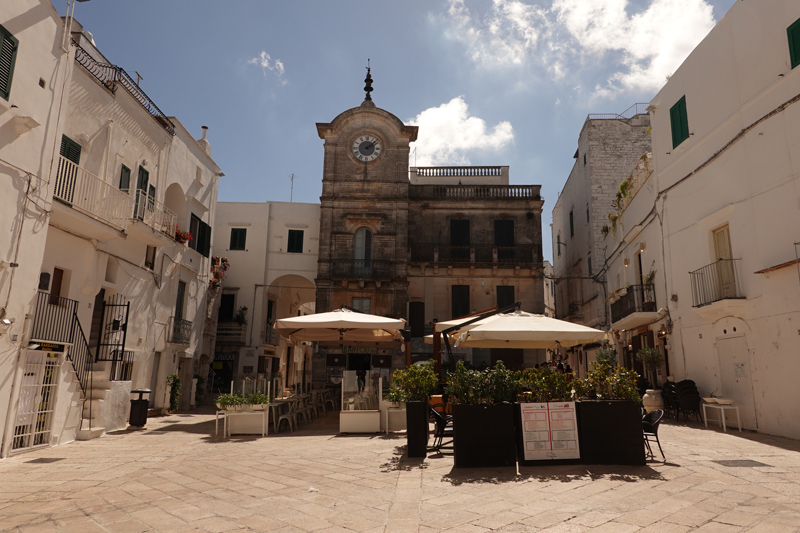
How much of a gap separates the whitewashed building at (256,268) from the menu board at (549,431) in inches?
780

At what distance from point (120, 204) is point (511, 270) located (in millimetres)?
18183

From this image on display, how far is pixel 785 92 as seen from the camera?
10492 mm

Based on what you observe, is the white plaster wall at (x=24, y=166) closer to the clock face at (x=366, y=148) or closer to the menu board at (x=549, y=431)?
the menu board at (x=549, y=431)

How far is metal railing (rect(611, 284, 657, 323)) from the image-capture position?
16.4 metres

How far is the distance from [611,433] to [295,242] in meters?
21.5

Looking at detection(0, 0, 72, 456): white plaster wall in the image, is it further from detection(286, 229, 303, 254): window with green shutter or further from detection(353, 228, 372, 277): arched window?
detection(286, 229, 303, 254): window with green shutter

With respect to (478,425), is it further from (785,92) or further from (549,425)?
(785,92)

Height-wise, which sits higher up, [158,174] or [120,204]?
[158,174]

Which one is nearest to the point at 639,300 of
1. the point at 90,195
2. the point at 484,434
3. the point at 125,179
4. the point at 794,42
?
the point at 794,42

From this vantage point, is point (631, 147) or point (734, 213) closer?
point (734, 213)

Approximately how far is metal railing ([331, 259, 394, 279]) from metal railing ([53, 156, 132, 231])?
13.0 metres

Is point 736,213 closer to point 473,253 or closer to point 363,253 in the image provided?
point 473,253

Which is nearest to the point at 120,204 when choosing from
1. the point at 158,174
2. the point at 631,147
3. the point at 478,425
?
the point at 158,174

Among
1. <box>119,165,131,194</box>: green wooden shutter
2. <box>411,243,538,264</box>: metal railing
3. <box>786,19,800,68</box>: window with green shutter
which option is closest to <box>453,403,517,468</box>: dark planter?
<box>786,19,800,68</box>: window with green shutter
